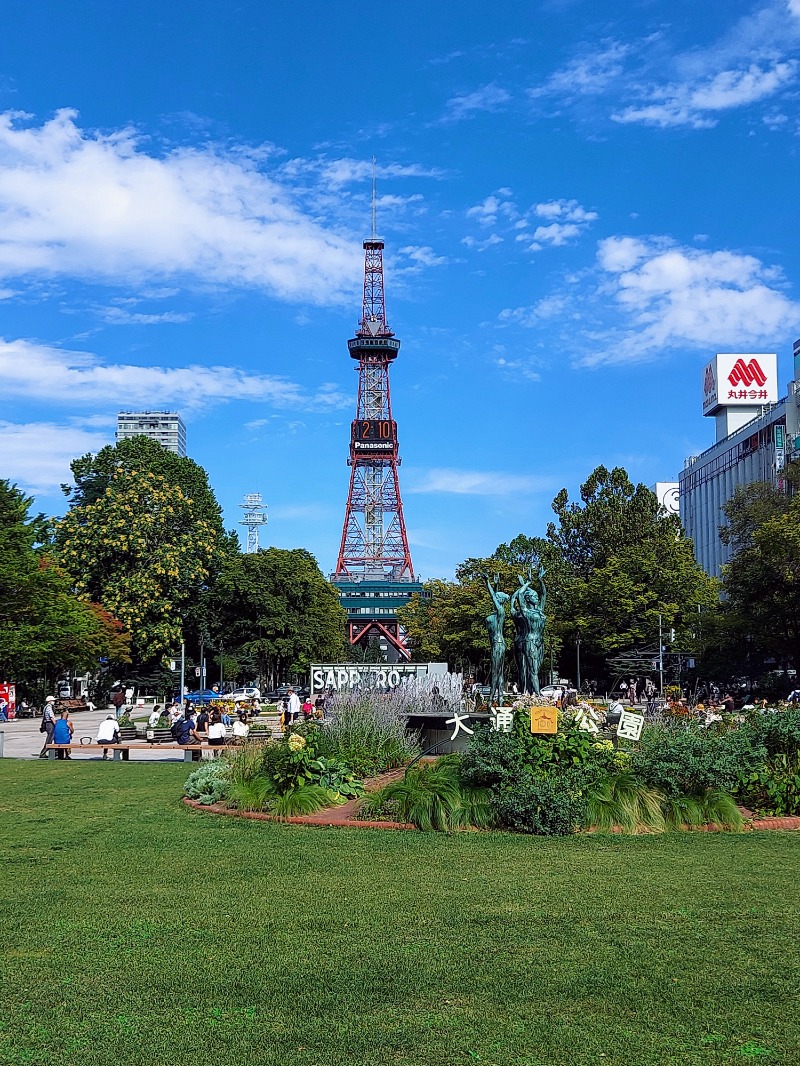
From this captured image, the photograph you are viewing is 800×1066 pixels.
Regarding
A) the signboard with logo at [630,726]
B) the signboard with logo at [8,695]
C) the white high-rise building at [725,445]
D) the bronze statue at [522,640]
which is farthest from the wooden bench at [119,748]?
the white high-rise building at [725,445]

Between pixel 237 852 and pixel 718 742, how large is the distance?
20.4 feet

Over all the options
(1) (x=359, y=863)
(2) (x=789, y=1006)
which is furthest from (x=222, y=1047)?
(1) (x=359, y=863)

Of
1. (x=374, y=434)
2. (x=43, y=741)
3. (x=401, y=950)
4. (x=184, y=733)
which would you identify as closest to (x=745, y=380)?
(x=374, y=434)

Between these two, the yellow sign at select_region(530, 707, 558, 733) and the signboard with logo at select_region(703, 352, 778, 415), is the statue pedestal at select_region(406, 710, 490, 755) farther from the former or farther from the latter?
the signboard with logo at select_region(703, 352, 778, 415)

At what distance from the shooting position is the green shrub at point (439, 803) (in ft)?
41.8

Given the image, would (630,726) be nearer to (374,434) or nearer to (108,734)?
(108,734)

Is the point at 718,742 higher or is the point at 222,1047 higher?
the point at 718,742

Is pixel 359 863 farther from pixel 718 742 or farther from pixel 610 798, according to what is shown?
pixel 718 742

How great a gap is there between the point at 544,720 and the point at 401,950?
599cm

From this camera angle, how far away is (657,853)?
11.2 m

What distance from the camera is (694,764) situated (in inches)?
520

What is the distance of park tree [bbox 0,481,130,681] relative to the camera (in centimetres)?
4078

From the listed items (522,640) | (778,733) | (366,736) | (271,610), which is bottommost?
(366,736)

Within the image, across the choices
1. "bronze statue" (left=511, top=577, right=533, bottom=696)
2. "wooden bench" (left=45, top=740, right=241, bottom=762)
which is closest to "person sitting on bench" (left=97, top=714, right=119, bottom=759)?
"wooden bench" (left=45, top=740, right=241, bottom=762)
